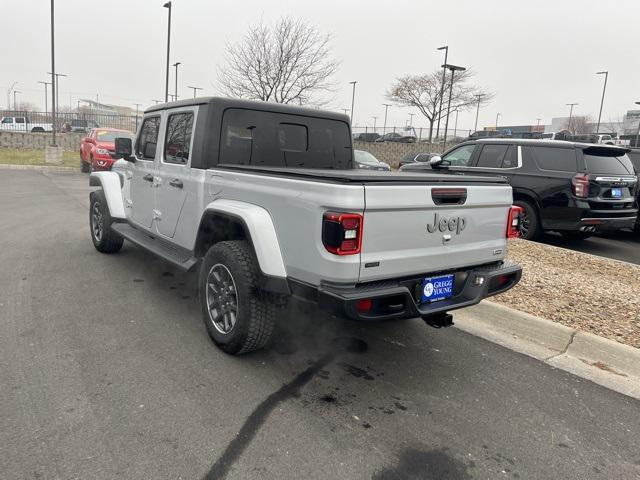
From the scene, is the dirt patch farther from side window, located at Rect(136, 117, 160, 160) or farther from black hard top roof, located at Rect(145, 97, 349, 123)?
side window, located at Rect(136, 117, 160, 160)

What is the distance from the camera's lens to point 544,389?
3426mm

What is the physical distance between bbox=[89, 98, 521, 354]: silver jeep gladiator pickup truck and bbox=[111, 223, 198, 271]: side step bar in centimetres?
2

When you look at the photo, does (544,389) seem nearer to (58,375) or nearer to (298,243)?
(298,243)

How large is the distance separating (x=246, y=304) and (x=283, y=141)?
1877mm

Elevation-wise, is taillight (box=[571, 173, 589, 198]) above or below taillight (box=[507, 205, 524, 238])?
above

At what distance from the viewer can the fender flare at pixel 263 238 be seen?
3186mm

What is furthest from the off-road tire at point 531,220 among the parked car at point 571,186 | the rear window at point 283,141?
the rear window at point 283,141

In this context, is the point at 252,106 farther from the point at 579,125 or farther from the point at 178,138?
the point at 579,125

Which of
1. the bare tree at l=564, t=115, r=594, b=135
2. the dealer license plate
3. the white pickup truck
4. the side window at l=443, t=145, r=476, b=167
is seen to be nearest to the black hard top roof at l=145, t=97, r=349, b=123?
the dealer license plate

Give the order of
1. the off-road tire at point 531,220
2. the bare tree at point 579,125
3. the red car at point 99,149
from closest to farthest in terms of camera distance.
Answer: the off-road tire at point 531,220, the red car at point 99,149, the bare tree at point 579,125

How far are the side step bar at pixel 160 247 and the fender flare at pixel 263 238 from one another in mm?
989

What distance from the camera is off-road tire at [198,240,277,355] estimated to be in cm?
338

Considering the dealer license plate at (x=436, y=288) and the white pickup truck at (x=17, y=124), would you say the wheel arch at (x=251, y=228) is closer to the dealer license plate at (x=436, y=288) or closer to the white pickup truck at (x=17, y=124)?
the dealer license plate at (x=436, y=288)

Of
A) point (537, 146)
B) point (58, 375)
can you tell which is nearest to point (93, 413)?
point (58, 375)
